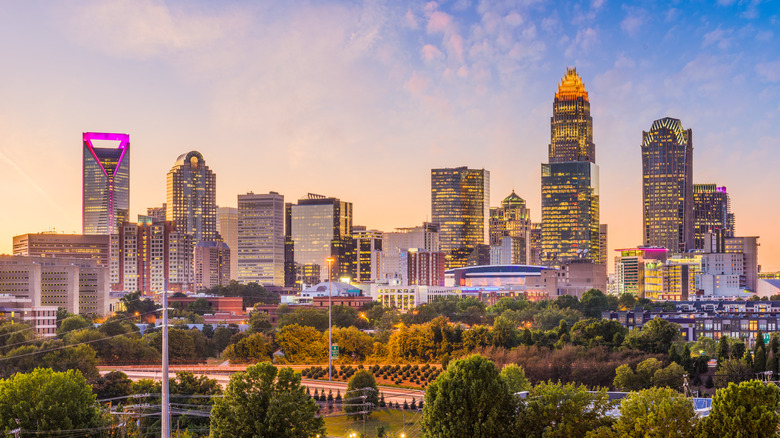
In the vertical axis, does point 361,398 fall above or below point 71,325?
below

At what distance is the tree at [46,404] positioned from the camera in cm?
4419

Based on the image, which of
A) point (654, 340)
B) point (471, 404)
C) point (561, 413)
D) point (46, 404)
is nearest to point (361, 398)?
point (471, 404)

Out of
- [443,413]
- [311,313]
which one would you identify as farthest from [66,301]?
[443,413]

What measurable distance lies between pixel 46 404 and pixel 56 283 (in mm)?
116691

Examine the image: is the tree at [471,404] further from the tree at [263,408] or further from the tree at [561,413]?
the tree at [263,408]

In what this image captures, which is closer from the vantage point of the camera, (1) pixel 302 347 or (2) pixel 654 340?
(2) pixel 654 340

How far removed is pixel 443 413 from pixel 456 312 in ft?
369

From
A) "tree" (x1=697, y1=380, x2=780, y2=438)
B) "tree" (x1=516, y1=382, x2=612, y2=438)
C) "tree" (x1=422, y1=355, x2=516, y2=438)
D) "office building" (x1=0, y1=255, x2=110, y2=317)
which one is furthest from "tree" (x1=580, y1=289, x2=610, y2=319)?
"tree" (x1=697, y1=380, x2=780, y2=438)

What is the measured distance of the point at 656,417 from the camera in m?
35.6

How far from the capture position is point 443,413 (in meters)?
41.4

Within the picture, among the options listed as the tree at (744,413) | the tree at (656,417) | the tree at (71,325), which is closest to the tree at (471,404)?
the tree at (656,417)

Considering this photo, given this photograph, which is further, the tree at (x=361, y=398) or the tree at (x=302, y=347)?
the tree at (x=302, y=347)

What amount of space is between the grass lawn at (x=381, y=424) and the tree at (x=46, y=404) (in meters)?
16.7

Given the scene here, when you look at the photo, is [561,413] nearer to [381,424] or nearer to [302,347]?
[381,424]
